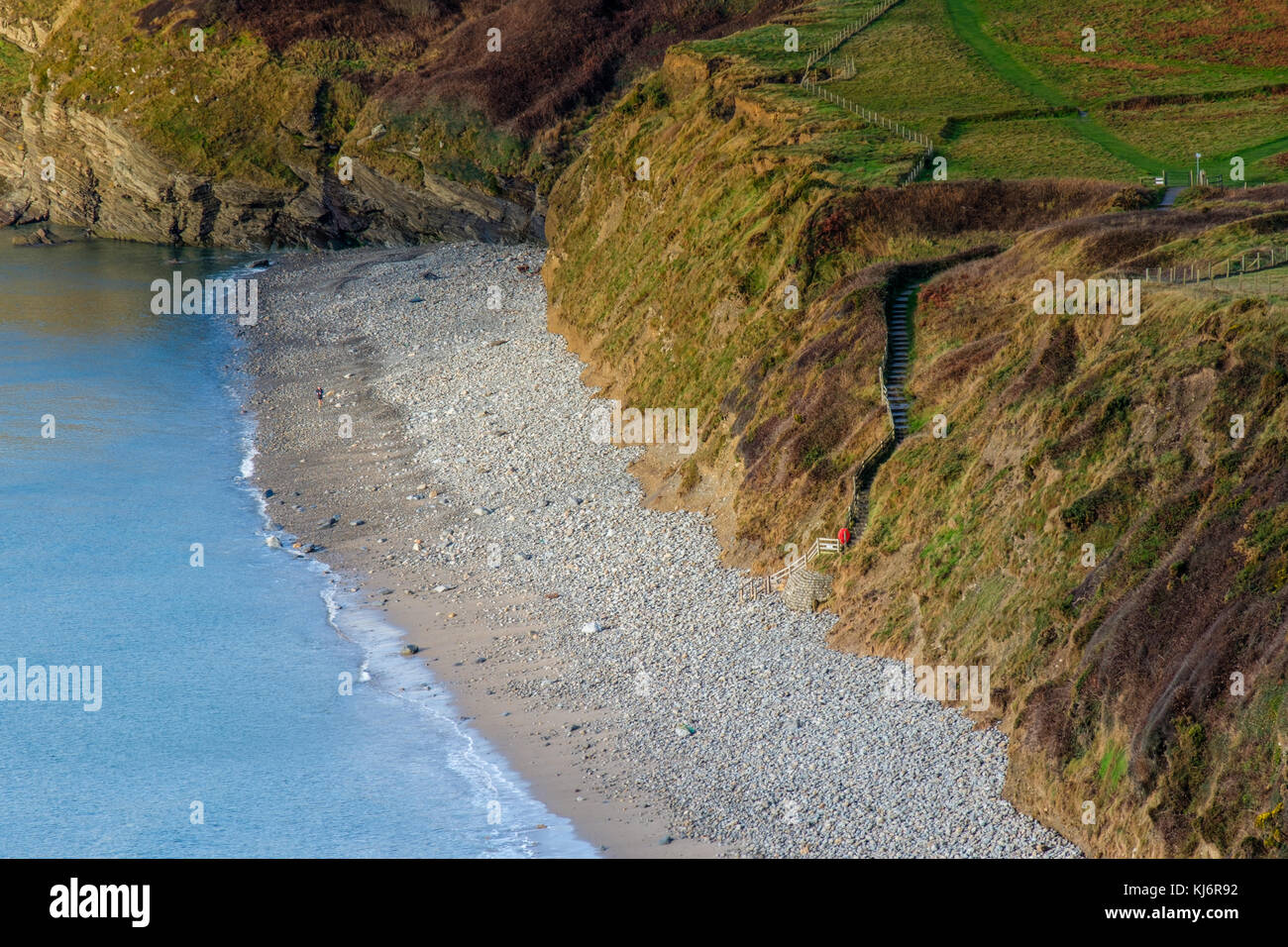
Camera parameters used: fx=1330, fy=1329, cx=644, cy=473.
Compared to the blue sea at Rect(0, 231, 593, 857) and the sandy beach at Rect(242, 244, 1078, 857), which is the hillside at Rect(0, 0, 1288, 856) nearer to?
the sandy beach at Rect(242, 244, 1078, 857)

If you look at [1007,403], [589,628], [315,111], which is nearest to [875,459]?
[1007,403]

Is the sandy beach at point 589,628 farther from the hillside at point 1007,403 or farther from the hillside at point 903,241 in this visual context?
the hillside at point 903,241

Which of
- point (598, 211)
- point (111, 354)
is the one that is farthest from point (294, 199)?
point (598, 211)

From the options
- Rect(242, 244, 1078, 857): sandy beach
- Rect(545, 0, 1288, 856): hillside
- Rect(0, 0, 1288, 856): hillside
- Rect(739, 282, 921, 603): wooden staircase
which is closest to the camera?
Rect(545, 0, 1288, 856): hillside

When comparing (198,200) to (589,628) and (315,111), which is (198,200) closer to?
(315,111)

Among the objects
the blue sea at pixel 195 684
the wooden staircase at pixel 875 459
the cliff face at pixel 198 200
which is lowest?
the blue sea at pixel 195 684

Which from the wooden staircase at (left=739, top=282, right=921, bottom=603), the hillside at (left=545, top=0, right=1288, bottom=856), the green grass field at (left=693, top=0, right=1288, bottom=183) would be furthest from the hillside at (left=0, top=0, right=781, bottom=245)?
the wooden staircase at (left=739, top=282, right=921, bottom=603)

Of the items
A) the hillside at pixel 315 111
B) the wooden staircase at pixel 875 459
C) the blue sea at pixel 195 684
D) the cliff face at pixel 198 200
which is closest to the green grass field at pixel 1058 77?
the wooden staircase at pixel 875 459
